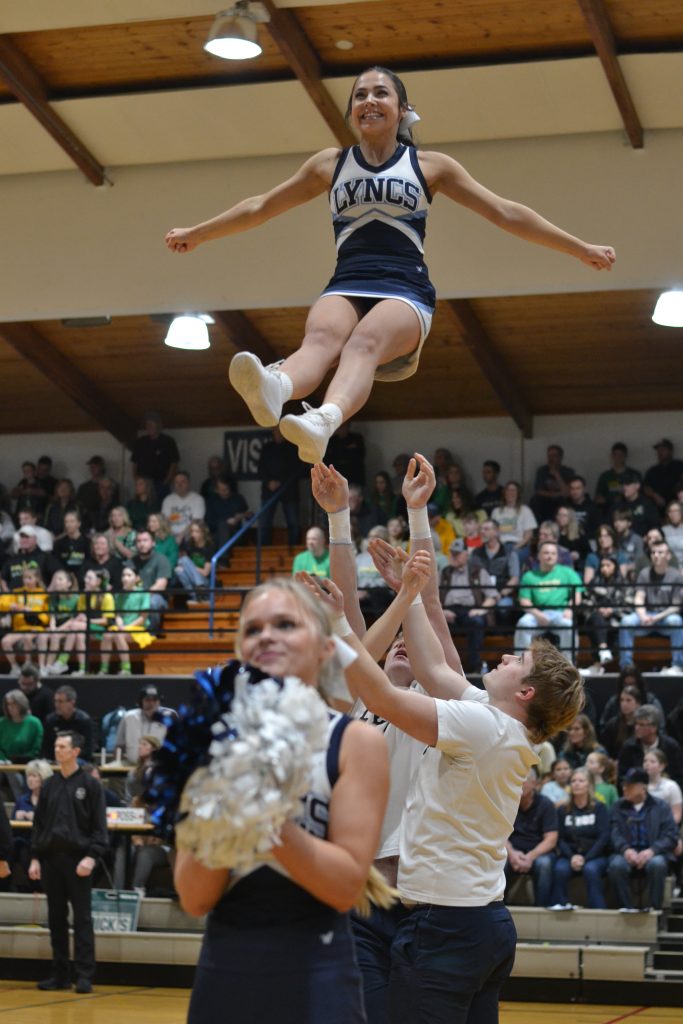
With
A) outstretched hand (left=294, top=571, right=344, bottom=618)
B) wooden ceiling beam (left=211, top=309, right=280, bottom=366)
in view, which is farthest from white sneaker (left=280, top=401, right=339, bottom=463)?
wooden ceiling beam (left=211, top=309, right=280, bottom=366)

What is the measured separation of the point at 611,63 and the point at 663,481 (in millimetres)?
5385

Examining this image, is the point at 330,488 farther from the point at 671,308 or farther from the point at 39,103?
the point at 39,103

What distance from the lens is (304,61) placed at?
1049 cm

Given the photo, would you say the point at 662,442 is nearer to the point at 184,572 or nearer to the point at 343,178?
the point at 184,572

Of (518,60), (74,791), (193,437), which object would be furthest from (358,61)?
(193,437)

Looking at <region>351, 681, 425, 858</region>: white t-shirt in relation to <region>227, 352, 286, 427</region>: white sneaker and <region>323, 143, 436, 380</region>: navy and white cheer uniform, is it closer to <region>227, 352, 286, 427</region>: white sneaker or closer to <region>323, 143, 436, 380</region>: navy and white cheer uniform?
<region>227, 352, 286, 427</region>: white sneaker

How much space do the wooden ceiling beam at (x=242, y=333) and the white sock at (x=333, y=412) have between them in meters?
10.5

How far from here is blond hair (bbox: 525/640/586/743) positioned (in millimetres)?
A: 3381

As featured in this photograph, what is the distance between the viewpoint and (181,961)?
31.3ft

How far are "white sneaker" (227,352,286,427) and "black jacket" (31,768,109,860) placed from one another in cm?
594

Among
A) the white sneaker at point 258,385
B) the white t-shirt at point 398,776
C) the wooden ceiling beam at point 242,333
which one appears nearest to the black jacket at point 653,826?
the white t-shirt at point 398,776

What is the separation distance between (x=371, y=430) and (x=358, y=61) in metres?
6.82

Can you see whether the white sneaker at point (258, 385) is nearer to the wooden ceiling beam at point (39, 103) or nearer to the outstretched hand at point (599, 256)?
the outstretched hand at point (599, 256)

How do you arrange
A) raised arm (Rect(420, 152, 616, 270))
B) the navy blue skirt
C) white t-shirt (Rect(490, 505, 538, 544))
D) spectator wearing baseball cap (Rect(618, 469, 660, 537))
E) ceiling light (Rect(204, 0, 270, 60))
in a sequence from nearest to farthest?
the navy blue skirt, raised arm (Rect(420, 152, 616, 270)), ceiling light (Rect(204, 0, 270, 60)), spectator wearing baseball cap (Rect(618, 469, 660, 537)), white t-shirt (Rect(490, 505, 538, 544))
